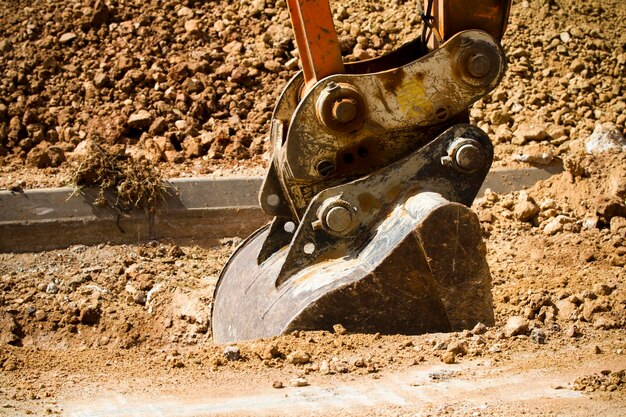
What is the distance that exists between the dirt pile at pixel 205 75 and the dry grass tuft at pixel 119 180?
0.41m

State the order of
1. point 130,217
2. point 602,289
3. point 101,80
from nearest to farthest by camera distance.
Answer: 1. point 602,289
2. point 130,217
3. point 101,80

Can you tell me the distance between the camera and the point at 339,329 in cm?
464

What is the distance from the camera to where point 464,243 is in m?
4.59

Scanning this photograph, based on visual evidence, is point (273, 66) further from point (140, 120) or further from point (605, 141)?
point (605, 141)

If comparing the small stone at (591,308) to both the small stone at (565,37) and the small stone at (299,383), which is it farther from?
the small stone at (565,37)

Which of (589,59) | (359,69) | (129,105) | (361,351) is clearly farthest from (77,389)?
(589,59)

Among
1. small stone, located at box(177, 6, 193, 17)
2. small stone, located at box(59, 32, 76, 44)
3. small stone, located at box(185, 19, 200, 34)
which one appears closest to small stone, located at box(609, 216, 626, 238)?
small stone, located at box(185, 19, 200, 34)

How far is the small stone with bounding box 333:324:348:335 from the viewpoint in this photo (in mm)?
4629

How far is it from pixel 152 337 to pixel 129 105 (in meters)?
2.94

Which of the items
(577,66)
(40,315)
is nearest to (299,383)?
(40,315)

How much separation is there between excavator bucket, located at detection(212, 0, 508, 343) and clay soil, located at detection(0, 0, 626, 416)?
0.63 feet

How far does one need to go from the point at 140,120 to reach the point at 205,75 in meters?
0.83

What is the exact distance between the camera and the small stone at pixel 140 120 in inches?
333

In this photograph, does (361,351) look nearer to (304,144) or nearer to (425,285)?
(425,285)
